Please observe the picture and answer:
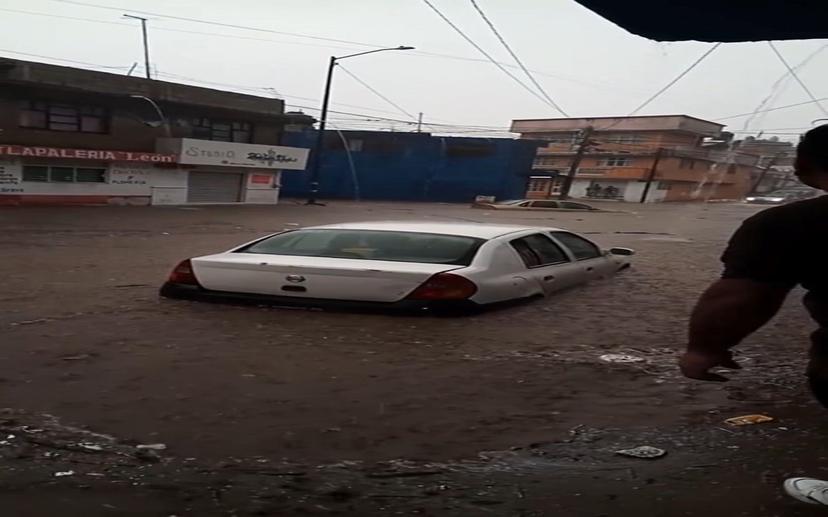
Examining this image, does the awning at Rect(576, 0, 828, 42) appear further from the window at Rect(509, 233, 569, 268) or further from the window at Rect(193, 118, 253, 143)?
the window at Rect(193, 118, 253, 143)

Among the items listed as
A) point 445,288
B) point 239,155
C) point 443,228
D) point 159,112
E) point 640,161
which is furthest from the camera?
point 640,161

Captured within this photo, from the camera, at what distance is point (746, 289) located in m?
2.21

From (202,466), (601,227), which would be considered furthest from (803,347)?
(601,227)

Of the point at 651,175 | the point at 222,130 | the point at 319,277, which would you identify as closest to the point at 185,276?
the point at 319,277

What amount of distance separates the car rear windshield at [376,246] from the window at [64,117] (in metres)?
27.8

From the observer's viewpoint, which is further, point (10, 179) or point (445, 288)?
point (10, 179)

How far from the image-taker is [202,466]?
324 centimetres

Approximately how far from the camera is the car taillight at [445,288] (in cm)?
621

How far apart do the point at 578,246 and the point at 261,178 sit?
34393mm

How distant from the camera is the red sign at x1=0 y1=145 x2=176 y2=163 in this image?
98.3 ft

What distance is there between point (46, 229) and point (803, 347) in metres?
19.5

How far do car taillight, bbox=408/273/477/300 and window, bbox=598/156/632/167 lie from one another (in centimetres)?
5742

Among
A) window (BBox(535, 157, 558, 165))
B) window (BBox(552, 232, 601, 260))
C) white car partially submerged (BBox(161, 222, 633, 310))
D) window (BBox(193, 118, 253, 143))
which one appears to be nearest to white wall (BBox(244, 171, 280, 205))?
window (BBox(193, 118, 253, 143))

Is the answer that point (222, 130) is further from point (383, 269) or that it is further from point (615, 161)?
point (383, 269)
